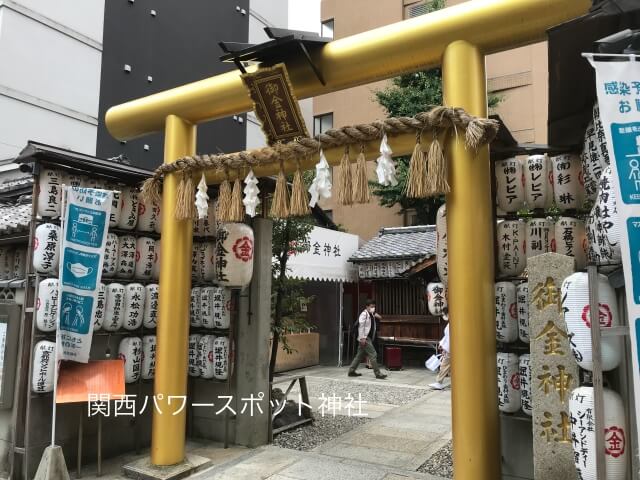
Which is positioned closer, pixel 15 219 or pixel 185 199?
pixel 185 199

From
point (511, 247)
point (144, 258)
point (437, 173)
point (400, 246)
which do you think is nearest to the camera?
point (437, 173)

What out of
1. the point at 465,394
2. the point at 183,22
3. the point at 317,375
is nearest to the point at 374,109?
the point at 183,22

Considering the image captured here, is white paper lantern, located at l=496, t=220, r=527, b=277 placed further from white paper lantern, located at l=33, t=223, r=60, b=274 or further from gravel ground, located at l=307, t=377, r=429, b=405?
gravel ground, located at l=307, t=377, r=429, b=405

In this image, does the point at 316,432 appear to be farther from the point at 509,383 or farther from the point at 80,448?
the point at 509,383

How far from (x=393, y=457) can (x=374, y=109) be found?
17.7 meters

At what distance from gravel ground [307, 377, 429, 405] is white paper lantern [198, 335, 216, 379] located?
419cm

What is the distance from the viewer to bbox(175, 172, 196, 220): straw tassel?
6.05 m

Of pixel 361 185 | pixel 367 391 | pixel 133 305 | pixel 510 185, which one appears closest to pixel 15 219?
pixel 133 305

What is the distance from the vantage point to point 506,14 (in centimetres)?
453

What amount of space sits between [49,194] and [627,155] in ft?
19.6

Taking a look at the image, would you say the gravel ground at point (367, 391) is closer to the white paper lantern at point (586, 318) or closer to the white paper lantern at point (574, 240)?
the white paper lantern at point (574, 240)

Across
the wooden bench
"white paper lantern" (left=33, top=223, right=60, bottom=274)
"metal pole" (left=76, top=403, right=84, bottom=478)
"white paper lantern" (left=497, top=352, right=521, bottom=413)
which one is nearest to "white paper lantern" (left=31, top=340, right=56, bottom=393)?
"metal pole" (left=76, top=403, right=84, bottom=478)

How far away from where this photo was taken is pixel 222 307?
282 inches

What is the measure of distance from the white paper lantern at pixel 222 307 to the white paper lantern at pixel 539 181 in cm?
427
